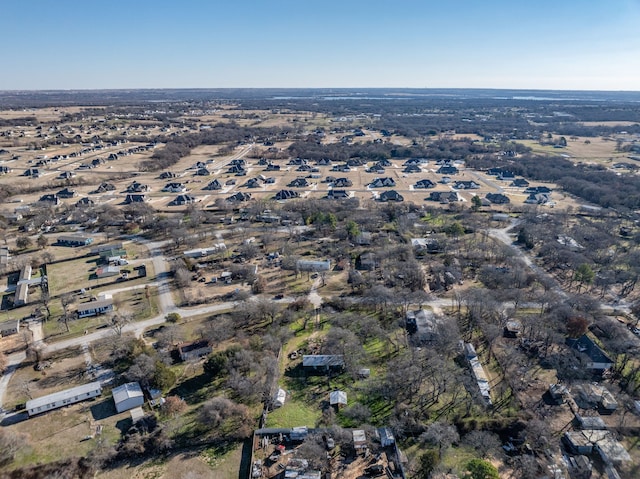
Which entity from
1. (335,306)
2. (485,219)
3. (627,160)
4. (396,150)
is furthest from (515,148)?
(335,306)

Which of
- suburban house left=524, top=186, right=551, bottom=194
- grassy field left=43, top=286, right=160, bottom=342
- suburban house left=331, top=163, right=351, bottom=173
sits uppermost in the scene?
suburban house left=331, top=163, right=351, bottom=173

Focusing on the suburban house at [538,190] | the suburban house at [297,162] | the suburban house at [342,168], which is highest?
the suburban house at [297,162]

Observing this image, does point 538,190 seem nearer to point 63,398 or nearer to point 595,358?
point 595,358

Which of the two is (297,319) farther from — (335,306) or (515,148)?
(515,148)

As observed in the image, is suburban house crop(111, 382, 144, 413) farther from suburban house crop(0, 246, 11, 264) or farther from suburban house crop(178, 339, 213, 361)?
suburban house crop(0, 246, 11, 264)

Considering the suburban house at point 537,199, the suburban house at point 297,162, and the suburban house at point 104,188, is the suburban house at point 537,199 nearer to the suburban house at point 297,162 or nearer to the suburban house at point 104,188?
the suburban house at point 297,162

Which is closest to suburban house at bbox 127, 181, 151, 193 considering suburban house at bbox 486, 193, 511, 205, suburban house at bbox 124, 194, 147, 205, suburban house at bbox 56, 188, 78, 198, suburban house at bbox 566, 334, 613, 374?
Answer: suburban house at bbox 124, 194, 147, 205

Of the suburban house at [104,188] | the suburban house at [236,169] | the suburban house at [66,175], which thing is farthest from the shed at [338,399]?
the suburban house at [66,175]
